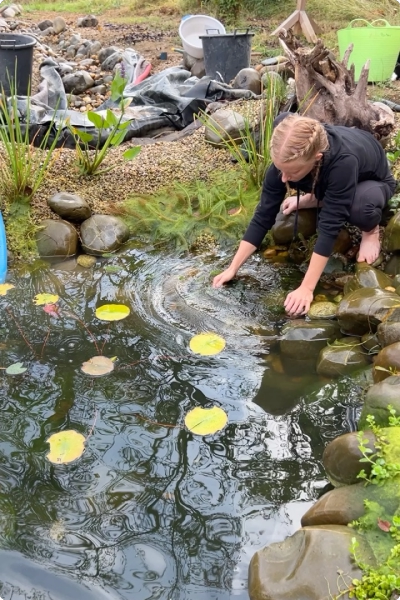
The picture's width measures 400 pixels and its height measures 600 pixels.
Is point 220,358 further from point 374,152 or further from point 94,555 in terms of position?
point 374,152

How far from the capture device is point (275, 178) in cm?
323

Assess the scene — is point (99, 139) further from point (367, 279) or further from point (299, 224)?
point (367, 279)

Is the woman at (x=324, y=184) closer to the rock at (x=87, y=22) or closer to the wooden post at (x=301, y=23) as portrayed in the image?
the wooden post at (x=301, y=23)

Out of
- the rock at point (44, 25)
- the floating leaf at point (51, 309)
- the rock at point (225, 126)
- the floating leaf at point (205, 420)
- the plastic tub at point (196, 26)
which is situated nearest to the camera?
the floating leaf at point (205, 420)

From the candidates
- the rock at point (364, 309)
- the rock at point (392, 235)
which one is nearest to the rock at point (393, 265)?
the rock at point (392, 235)

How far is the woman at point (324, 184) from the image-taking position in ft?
9.35

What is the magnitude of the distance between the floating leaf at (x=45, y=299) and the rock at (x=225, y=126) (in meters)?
2.14

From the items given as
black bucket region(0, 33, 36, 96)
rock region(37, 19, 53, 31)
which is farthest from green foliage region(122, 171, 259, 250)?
rock region(37, 19, 53, 31)

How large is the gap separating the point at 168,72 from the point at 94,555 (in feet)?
19.3

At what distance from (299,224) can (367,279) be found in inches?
29.7

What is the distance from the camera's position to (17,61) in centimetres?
663

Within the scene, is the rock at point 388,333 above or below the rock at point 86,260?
above

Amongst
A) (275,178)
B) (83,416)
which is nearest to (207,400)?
(83,416)

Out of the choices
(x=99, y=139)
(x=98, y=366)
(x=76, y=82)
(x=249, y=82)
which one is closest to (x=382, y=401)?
(x=98, y=366)
